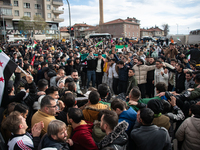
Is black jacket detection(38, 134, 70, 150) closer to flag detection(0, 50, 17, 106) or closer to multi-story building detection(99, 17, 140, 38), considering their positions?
flag detection(0, 50, 17, 106)

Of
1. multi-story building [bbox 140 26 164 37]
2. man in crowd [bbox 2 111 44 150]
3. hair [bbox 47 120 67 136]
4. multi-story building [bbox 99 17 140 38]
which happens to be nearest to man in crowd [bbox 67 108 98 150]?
hair [bbox 47 120 67 136]

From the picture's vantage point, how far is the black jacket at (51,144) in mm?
2225

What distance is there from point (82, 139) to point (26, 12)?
5812 centimetres

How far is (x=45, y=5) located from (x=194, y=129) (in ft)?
194

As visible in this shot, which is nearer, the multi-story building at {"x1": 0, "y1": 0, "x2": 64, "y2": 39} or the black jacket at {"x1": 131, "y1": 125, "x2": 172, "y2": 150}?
the black jacket at {"x1": 131, "y1": 125, "x2": 172, "y2": 150}

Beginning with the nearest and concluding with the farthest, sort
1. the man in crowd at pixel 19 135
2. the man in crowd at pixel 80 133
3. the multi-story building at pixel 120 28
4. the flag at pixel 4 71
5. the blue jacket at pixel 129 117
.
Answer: the man in crowd at pixel 19 135, the man in crowd at pixel 80 133, the blue jacket at pixel 129 117, the flag at pixel 4 71, the multi-story building at pixel 120 28

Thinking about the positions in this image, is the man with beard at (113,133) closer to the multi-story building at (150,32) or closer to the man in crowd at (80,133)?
the man in crowd at (80,133)

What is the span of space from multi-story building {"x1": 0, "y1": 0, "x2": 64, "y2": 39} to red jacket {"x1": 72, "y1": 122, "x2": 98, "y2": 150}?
45397 millimetres

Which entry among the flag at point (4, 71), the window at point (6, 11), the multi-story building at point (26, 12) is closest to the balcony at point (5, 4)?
the multi-story building at point (26, 12)

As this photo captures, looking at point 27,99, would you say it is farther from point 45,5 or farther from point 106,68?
point 45,5

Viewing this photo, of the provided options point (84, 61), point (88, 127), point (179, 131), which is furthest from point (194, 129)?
point (84, 61)

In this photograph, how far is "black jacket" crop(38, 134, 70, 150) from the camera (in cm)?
222

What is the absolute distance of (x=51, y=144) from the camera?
2.23 m

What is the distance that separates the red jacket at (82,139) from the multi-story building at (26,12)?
45.4m
